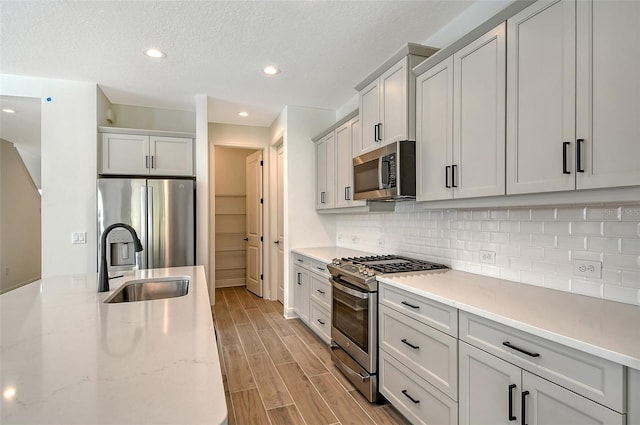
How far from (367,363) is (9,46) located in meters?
3.86

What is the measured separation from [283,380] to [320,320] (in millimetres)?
805

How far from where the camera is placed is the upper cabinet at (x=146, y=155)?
3.77m

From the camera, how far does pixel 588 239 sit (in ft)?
5.31

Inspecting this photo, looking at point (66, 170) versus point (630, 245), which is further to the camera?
point (66, 170)

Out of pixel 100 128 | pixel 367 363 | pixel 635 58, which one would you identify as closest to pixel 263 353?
pixel 367 363

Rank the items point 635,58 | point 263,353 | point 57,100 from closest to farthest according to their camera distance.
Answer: point 635,58 < point 263,353 < point 57,100

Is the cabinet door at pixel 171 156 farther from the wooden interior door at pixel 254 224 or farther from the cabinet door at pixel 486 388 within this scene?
the cabinet door at pixel 486 388

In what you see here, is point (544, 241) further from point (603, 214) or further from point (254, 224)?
point (254, 224)

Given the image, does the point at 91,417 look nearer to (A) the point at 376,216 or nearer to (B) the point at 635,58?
(B) the point at 635,58

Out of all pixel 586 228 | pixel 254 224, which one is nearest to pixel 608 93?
pixel 586 228

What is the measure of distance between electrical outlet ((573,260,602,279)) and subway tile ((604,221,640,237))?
155mm

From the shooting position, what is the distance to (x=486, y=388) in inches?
58.6

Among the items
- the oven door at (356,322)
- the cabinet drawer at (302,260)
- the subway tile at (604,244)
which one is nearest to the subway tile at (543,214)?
the subway tile at (604,244)

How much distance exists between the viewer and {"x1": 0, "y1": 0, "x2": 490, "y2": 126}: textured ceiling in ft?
7.43
